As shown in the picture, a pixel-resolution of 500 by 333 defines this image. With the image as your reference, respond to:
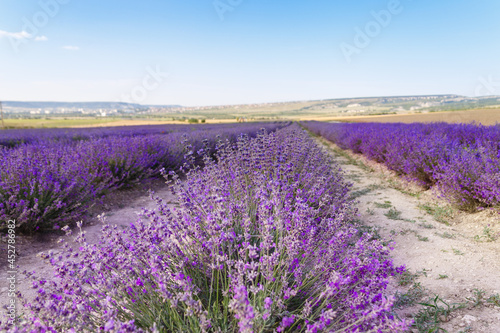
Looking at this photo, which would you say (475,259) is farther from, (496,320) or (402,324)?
(402,324)

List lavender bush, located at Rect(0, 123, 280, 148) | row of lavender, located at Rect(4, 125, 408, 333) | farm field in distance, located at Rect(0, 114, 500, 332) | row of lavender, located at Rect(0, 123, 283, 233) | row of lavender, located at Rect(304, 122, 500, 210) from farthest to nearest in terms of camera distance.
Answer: lavender bush, located at Rect(0, 123, 280, 148) → row of lavender, located at Rect(304, 122, 500, 210) → row of lavender, located at Rect(0, 123, 283, 233) → farm field in distance, located at Rect(0, 114, 500, 332) → row of lavender, located at Rect(4, 125, 408, 333)

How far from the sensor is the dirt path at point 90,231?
2228mm

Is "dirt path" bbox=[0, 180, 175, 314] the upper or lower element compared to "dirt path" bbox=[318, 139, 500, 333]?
upper

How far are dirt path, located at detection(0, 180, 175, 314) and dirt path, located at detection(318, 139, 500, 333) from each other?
2020 mm

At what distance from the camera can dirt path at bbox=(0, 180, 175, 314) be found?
2228 mm

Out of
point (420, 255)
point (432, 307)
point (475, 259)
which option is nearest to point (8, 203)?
point (432, 307)

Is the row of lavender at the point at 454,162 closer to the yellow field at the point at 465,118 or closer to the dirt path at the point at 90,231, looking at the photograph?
the dirt path at the point at 90,231

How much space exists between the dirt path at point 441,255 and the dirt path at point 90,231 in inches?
79.5

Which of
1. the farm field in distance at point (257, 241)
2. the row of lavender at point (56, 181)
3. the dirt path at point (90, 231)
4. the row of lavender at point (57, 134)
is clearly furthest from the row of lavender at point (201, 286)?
the row of lavender at point (57, 134)

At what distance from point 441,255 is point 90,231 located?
151 inches

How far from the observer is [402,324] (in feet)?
2.96

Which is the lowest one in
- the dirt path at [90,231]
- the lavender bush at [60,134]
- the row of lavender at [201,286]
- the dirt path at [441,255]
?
the dirt path at [441,255]

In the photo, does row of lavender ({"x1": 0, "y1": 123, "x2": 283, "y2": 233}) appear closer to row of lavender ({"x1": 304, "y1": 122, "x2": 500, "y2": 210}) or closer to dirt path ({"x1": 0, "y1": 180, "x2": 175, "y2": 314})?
dirt path ({"x1": 0, "y1": 180, "x2": 175, "y2": 314})

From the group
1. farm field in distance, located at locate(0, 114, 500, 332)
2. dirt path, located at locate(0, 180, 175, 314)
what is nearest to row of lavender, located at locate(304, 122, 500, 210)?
farm field in distance, located at locate(0, 114, 500, 332)
